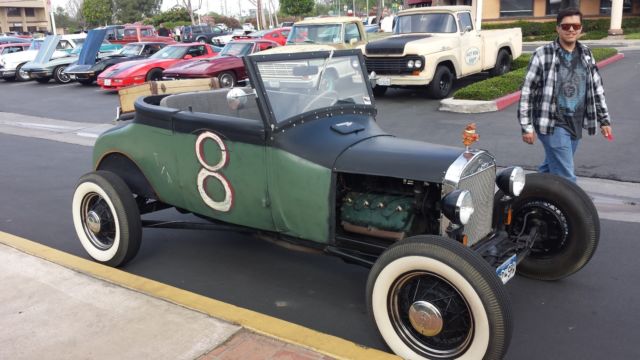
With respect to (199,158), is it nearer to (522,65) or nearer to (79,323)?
(79,323)

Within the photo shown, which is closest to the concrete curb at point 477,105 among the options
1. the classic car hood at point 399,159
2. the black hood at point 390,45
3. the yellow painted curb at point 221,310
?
the black hood at point 390,45

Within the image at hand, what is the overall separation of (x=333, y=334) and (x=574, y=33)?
2908mm

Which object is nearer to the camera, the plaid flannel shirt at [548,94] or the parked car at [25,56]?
the plaid flannel shirt at [548,94]

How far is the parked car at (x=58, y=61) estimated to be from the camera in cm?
1995

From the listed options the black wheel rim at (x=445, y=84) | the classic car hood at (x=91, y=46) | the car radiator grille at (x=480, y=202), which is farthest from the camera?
the classic car hood at (x=91, y=46)

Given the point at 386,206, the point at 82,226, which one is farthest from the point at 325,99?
the point at 82,226

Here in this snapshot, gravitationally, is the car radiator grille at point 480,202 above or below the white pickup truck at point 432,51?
below

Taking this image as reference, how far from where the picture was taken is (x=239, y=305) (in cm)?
395

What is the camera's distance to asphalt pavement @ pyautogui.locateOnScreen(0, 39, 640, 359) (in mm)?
3260

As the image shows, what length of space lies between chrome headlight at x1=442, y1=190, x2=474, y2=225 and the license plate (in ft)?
1.39

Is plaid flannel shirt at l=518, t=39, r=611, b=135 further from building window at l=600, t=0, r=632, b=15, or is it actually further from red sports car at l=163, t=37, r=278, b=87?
building window at l=600, t=0, r=632, b=15

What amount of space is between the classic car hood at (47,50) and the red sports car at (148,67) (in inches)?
248

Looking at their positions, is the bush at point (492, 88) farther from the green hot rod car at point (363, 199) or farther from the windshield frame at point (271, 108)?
the windshield frame at point (271, 108)

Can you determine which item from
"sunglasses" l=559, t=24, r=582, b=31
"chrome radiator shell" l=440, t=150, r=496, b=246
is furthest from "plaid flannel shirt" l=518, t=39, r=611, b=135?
"chrome radiator shell" l=440, t=150, r=496, b=246
